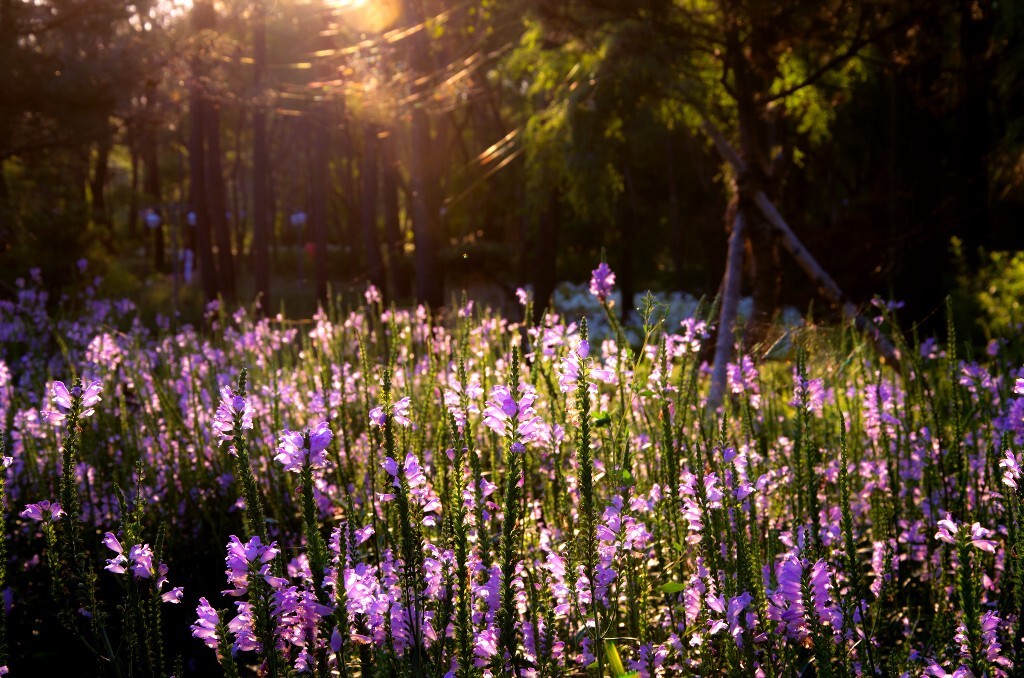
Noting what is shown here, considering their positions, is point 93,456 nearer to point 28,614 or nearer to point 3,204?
point 28,614

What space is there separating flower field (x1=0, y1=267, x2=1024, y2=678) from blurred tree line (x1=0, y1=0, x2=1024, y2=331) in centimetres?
349

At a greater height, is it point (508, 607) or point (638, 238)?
point (638, 238)

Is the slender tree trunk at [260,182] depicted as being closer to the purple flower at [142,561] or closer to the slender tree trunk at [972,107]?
the slender tree trunk at [972,107]

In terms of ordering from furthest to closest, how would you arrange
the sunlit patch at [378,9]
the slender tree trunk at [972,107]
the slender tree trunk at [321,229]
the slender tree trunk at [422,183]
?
1. the slender tree trunk at [321,229]
2. the sunlit patch at [378,9]
3. the slender tree trunk at [422,183]
4. the slender tree trunk at [972,107]

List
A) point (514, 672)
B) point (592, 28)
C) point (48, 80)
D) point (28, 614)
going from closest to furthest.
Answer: point (514, 672) < point (28, 614) < point (592, 28) < point (48, 80)

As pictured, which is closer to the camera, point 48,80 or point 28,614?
point 28,614

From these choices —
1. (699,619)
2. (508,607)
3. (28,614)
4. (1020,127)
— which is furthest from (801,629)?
(1020,127)

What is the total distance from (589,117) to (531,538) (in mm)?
6219

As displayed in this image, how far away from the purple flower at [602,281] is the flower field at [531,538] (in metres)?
0.02

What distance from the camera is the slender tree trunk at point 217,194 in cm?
1947

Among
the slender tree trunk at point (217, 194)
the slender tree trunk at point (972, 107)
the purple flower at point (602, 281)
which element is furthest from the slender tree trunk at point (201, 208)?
the purple flower at point (602, 281)

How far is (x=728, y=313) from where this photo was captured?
7.66m

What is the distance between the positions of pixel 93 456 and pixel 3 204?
12521 mm

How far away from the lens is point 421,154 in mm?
14930
